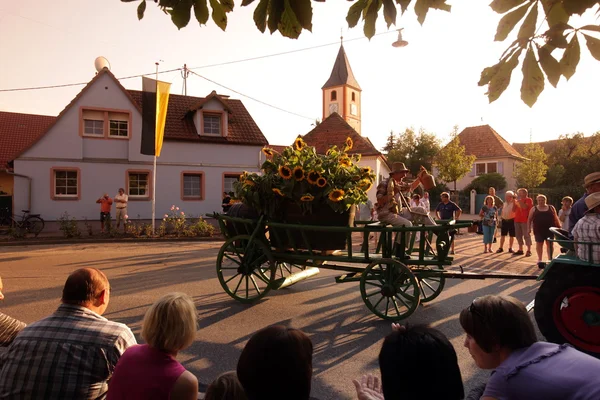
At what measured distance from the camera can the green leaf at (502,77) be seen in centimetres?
235

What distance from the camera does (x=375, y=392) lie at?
2.09 m

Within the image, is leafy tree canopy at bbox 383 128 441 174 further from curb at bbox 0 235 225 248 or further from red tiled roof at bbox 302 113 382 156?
curb at bbox 0 235 225 248

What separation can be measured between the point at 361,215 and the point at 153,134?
967 centimetres

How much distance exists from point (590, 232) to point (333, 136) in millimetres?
28643

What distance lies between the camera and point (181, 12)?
8.17ft

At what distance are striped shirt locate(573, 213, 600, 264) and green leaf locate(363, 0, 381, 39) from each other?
10.9ft

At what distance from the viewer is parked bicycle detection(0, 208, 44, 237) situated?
18.0 meters

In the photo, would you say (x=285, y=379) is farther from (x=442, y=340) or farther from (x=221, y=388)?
(x=442, y=340)

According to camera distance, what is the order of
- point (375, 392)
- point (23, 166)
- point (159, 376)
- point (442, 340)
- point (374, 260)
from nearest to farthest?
point (442, 340) → point (375, 392) → point (159, 376) → point (374, 260) → point (23, 166)

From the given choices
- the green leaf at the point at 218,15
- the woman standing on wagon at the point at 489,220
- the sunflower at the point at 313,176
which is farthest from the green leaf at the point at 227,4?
the woman standing on wagon at the point at 489,220

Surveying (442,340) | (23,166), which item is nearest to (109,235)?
(23,166)

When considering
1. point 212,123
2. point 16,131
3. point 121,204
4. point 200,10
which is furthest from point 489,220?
point 16,131

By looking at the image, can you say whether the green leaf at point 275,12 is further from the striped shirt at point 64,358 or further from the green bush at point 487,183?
the green bush at point 487,183

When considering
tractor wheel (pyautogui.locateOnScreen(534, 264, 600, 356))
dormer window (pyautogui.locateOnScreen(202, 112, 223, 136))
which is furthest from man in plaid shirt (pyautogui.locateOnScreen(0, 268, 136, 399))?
dormer window (pyautogui.locateOnScreen(202, 112, 223, 136))
